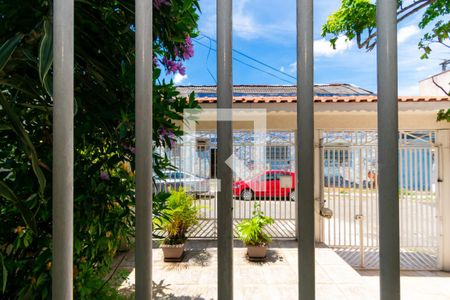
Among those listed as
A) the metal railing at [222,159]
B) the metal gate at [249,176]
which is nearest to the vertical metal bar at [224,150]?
the metal railing at [222,159]

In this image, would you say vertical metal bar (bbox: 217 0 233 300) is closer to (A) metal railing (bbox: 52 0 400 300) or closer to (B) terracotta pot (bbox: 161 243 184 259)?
(A) metal railing (bbox: 52 0 400 300)

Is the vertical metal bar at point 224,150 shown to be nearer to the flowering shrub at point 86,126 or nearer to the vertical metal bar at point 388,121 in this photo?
the vertical metal bar at point 388,121

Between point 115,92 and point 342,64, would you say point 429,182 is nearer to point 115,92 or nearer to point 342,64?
point 342,64

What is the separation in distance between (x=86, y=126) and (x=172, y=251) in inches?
119

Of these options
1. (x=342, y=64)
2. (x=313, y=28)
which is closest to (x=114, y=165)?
Result: (x=313, y=28)

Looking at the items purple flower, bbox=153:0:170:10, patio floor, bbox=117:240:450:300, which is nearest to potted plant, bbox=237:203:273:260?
patio floor, bbox=117:240:450:300

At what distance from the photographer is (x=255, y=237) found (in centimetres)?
344

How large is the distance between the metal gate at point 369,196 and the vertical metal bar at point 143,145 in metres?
3.86

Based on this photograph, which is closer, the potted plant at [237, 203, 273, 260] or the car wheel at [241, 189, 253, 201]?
the potted plant at [237, 203, 273, 260]

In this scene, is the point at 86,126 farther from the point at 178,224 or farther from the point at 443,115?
the point at 443,115

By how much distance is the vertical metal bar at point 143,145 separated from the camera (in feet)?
1.42

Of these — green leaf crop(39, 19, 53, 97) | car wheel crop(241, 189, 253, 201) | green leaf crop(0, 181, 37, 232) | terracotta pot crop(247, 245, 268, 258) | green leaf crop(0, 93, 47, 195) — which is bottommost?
terracotta pot crop(247, 245, 268, 258)

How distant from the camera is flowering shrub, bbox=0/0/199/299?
727 mm

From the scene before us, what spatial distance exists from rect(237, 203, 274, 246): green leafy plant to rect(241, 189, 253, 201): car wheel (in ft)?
1.51
